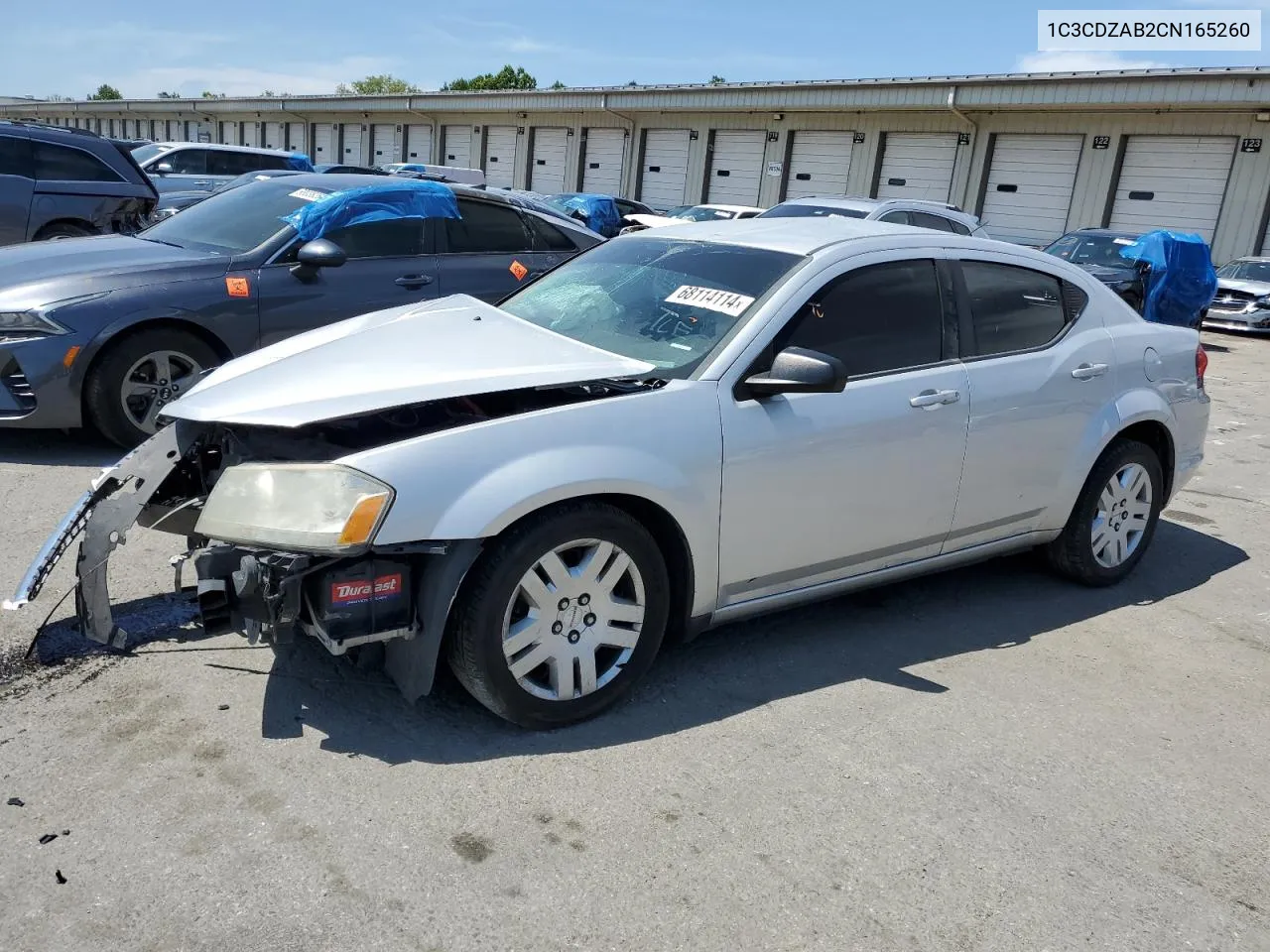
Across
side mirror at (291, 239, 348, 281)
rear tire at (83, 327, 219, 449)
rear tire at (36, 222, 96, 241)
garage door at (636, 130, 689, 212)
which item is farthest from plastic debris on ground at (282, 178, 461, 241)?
garage door at (636, 130, 689, 212)

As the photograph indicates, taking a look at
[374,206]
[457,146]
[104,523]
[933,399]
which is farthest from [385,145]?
[104,523]

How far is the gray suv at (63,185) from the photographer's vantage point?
1088cm

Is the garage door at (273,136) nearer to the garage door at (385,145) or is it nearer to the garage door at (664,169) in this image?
the garage door at (385,145)

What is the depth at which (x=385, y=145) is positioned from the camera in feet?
138

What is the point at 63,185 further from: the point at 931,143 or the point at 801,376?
the point at 931,143

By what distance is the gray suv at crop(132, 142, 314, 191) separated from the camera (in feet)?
59.9

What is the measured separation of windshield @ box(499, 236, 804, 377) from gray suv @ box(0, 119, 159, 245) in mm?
8974

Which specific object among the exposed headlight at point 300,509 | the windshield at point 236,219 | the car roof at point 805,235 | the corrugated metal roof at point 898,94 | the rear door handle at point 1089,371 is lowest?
the exposed headlight at point 300,509

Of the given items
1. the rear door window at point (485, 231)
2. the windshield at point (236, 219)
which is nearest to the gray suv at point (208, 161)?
the windshield at point (236, 219)

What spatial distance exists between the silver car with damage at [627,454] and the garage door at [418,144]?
38.8 metres

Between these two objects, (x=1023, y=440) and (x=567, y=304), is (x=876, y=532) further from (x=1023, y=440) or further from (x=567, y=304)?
(x=567, y=304)

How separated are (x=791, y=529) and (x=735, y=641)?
2.12 ft

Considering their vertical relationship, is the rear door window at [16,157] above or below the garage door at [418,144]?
below

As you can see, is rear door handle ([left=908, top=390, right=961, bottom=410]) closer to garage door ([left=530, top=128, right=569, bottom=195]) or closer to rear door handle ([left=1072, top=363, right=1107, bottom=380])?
rear door handle ([left=1072, top=363, right=1107, bottom=380])
